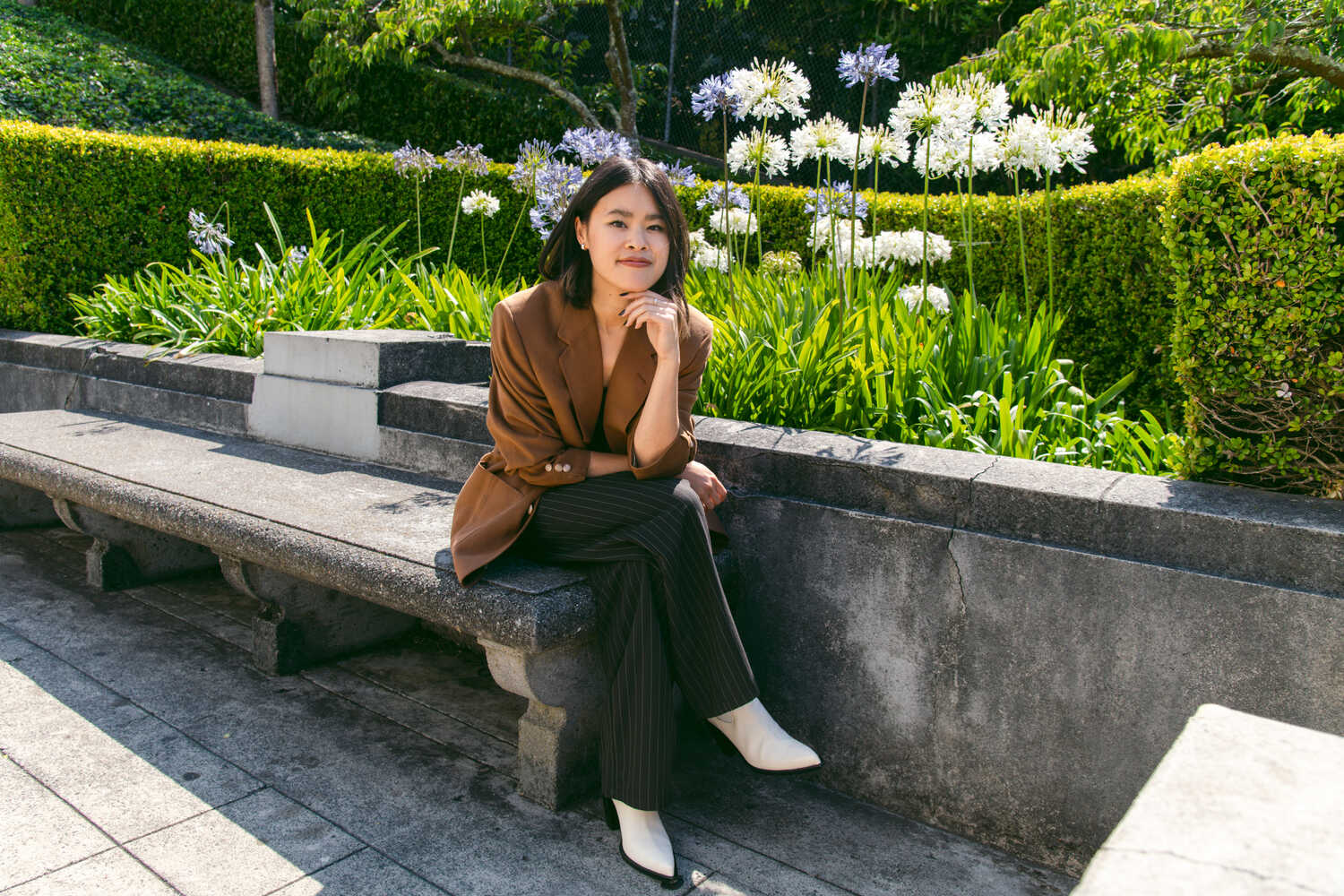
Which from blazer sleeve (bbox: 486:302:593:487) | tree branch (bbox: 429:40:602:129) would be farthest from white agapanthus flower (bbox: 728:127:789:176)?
tree branch (bbox: 429:40:602:129)

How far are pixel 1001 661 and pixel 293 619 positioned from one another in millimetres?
2282

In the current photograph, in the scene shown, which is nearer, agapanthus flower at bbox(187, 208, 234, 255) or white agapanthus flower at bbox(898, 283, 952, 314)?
white agapanthus flower at bbox(898, 283, 952, 314)

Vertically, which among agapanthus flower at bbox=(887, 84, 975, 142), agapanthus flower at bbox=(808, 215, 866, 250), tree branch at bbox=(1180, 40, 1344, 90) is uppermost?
tree branch at bbox=(1180, 40, 1344, 90)

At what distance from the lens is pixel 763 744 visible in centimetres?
259

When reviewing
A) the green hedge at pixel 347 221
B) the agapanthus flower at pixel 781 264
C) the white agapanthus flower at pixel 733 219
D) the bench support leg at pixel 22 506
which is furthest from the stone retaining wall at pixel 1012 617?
the bench support leg at pixel 22 506

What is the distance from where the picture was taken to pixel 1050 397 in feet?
11.7

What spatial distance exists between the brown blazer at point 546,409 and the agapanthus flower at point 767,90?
1.45m

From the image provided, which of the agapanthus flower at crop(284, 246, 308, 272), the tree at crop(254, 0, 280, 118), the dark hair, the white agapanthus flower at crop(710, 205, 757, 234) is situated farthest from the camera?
the tree at crop(254, 0, 280, 118)

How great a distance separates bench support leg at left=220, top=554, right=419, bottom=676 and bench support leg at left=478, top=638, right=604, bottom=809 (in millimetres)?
1097

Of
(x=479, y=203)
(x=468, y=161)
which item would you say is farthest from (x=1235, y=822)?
(x=468, y=161)

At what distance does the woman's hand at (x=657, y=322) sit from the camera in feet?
8.51

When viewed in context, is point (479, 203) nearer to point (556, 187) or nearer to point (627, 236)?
point (556, 187)

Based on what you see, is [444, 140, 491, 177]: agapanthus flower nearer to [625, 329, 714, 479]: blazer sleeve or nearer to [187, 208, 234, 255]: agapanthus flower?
[187, 208, 234, 255]: agapanthus flower

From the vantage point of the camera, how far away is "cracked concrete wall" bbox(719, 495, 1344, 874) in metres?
2.24
